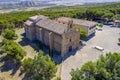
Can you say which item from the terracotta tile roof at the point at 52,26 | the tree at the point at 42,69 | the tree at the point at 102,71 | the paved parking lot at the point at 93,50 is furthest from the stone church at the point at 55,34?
the tree at the point at 102,71

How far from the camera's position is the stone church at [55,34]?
53.4 m

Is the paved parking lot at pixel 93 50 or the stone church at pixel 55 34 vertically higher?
the stone church at pixel 55 34

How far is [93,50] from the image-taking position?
57969mm

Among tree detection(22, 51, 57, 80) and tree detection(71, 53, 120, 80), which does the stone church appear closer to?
tree detection(22, 51, 57, 80)

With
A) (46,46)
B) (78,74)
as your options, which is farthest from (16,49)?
(78,74)

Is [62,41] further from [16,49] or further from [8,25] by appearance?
[8,25]

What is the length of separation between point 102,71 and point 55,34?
25.1 m

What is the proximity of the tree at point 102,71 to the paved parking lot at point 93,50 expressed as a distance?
35.7ft

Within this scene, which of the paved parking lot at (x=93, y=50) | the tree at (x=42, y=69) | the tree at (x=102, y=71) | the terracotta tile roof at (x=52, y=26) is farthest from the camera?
the terracotta tile roof at (x=52, y=26)

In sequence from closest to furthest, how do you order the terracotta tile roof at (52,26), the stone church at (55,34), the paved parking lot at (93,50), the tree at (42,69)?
the tree at (42,69), the paved parking lot at (93,50), the stone church at (55,34), the terracotta tile roof at (52,26)

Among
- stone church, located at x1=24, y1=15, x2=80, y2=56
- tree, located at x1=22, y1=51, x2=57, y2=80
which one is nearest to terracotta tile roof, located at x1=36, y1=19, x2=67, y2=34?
stone church, located at x1=24, y1=15, x2=80, y2=56

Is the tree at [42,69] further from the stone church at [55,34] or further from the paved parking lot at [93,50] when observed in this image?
the stone church at [55,34]

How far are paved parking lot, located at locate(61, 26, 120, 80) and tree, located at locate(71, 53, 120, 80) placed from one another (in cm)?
1088

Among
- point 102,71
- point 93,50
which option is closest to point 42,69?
point 102,71
